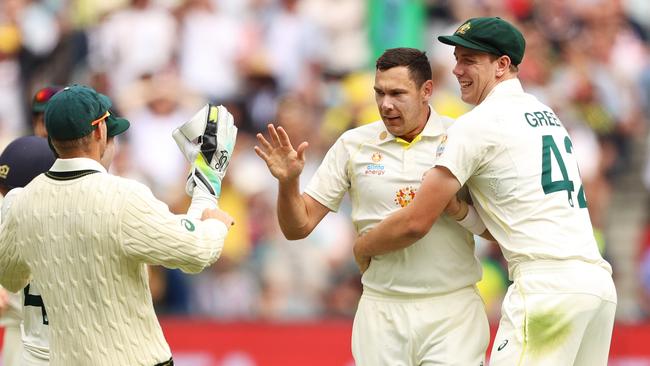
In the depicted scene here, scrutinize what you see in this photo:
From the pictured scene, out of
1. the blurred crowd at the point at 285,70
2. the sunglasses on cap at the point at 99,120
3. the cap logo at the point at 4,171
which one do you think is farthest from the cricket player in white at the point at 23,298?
the blurred crowd at the point at 285,70

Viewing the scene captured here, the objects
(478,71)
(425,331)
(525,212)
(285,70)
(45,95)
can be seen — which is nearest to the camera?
(525,212)

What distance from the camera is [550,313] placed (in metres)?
5.33

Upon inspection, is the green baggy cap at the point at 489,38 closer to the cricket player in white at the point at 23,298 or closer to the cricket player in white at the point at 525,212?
the cricket player in white at the point at 525,212

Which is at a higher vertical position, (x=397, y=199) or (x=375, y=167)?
(x=375, y=167)

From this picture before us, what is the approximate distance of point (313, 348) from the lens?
1006 cm

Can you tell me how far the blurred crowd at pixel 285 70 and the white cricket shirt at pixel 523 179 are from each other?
210 inches

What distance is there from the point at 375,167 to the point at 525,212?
947 millimetres

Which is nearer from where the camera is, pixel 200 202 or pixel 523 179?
pixel 200 202

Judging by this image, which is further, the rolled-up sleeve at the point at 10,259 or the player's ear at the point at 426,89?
the player's ear at the point at 426,89

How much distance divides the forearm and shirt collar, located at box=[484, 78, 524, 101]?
1114 millimetres

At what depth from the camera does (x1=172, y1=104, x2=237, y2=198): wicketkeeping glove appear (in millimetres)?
5203

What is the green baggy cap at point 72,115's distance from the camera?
475cm

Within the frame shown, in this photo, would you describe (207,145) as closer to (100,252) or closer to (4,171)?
(100,252)

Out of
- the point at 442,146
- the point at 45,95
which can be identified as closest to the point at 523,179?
the point at 442,146
